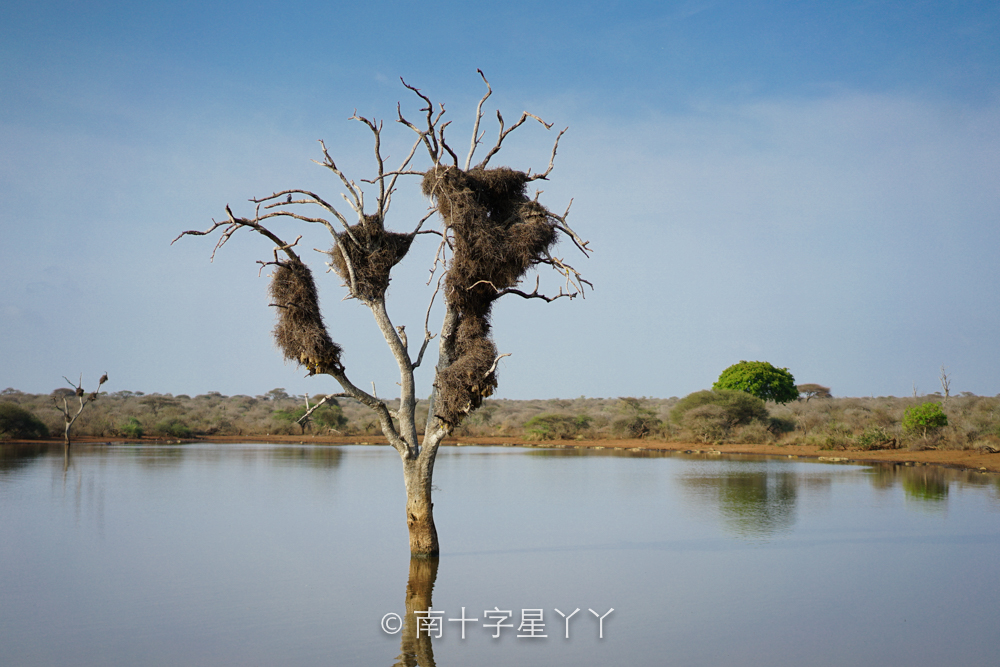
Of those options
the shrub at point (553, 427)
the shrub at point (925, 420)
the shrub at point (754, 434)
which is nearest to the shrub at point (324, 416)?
the shrub at point (553, 427)

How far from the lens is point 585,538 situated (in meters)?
13.2

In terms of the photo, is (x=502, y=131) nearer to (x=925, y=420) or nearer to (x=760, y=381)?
(x=925, y=420)

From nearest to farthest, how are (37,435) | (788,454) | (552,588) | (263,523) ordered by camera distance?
(552,588) < (263,523) < (788,454) < (37,435)

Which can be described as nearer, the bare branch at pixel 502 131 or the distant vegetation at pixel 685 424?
the bare branch at pixel 502 131

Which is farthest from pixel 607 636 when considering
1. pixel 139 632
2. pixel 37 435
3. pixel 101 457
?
pixel 37 435

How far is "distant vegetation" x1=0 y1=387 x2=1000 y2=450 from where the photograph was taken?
32.9 m

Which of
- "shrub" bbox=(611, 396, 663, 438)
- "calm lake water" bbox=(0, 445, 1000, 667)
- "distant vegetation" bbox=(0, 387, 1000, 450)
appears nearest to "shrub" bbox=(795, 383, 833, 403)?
"distant vegetation" bbox=(0, 387, 1000, 450)

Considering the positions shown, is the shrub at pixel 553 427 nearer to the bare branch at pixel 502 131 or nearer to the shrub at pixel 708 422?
the shrub at pixel 708 422

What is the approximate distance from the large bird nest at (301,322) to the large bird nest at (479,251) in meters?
1.68

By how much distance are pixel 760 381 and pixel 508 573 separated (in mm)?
42118

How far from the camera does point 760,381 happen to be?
49.2m

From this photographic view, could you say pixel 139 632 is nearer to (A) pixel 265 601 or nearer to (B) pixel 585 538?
(A) pixel 265 601

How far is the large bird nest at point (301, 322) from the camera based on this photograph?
1082 centimetres

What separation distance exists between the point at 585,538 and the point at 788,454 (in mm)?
23211
